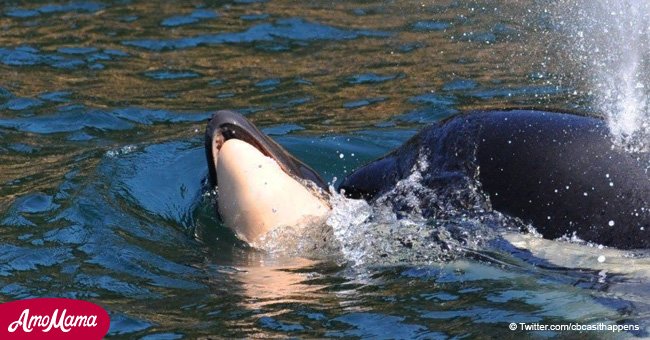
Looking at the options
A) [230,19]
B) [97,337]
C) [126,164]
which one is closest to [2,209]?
[126,164]

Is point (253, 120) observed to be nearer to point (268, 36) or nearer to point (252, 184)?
point (268, 36)

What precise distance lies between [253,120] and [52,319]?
409 cm

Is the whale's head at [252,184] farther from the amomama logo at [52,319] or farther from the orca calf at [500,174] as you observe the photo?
the amomama logo at [52,319]

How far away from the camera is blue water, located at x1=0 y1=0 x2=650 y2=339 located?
5578mm

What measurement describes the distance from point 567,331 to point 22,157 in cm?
480

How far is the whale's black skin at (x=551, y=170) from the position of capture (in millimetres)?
5840

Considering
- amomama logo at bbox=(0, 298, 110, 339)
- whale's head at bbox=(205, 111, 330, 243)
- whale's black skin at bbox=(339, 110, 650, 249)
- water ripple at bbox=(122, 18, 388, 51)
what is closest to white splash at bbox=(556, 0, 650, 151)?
whale's black skin at bbox=(339, 110, 650, 249)

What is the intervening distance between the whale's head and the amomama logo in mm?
1096

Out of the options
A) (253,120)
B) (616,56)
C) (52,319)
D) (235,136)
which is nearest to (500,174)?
(235,136)

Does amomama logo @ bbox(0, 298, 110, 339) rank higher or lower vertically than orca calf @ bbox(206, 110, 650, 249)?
lower

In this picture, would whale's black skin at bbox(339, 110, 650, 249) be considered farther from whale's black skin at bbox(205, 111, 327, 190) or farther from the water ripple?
the water ripple

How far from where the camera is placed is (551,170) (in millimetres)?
6031

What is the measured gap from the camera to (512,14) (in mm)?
11734

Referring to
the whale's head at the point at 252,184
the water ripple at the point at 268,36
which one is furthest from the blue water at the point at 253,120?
the whale's head at the point at 252,184
